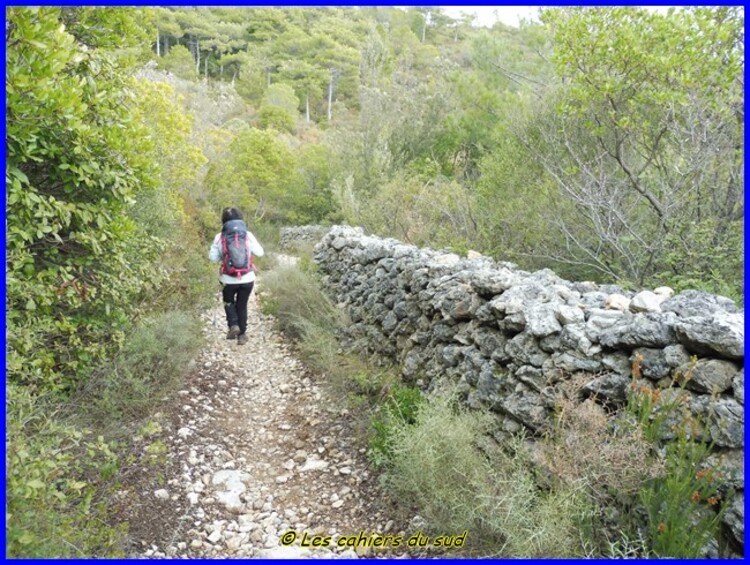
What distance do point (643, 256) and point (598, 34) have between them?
319 centimetres

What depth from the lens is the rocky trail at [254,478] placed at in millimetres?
3365

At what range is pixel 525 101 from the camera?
9.98 meters

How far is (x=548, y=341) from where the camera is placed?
11.5 ft

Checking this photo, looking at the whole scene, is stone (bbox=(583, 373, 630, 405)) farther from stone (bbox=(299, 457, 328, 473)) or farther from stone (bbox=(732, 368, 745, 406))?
stone (bbox=(299, 457, 328, 473))

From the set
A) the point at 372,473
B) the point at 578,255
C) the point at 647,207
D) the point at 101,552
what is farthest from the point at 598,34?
the point at 101,552

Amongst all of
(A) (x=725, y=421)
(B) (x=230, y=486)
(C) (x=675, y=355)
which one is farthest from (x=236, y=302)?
(A) (x=725, y=421)

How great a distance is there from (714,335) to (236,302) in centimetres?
621

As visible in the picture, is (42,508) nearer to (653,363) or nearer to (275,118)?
(653,363)

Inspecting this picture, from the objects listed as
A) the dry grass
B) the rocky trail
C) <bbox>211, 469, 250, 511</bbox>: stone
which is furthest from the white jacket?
the dry grass

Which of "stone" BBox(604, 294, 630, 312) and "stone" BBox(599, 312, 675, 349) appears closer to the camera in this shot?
"stone" BBox(599, 312, 675, 349)

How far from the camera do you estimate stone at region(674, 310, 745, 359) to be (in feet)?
8.68

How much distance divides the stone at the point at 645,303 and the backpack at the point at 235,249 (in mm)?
5121

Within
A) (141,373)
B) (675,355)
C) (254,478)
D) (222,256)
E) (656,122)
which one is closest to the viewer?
(675,355)

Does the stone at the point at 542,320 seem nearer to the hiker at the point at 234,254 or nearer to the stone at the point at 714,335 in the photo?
the stone at the point at 714,335
